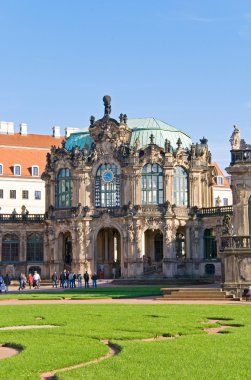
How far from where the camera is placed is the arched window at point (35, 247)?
97312 mm

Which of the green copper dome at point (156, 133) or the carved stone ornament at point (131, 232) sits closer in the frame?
the carved stone ornament at point (131, 232)

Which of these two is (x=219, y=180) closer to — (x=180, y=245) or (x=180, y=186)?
(x=180, y=186)

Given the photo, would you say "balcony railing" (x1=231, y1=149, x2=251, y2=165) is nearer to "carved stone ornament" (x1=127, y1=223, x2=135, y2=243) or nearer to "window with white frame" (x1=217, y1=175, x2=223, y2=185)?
"carved stone ornament" (x1=127, y1=223, x2=135, y2=243)

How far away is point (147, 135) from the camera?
94.0 metres

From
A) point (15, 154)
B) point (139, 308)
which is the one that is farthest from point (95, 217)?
point (139, 308)

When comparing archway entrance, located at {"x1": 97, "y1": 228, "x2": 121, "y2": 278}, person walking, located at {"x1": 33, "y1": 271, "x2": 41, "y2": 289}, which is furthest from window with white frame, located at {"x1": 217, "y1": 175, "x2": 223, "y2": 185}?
person walking, located at {"x1": 33, "y1": 271, "x2": 41, "y2": 289}

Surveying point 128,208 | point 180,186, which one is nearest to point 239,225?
point 128,208

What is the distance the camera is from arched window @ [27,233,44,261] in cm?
9731

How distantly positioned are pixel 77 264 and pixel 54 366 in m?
71.5

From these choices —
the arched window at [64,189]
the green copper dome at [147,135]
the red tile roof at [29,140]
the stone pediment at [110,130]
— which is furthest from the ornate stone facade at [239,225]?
the red tile roof at [29,140]

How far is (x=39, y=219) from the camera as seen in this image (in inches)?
3856

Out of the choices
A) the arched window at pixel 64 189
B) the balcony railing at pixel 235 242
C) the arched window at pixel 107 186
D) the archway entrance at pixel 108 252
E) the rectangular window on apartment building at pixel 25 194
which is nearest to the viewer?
the balcony railing at pixel 235 242

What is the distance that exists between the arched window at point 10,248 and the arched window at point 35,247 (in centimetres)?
155

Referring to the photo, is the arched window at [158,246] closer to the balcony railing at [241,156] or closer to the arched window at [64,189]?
the arched window at [64,189]
